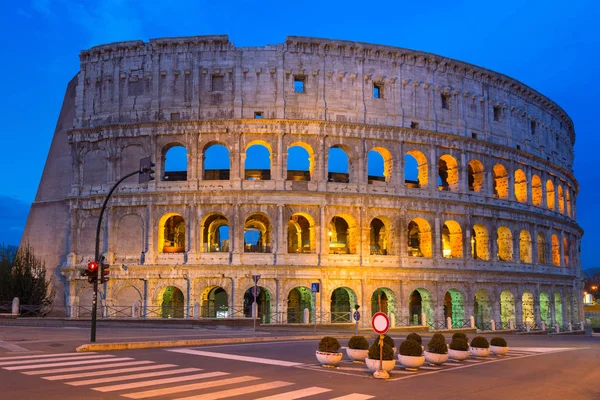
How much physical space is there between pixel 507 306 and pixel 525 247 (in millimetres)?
5593

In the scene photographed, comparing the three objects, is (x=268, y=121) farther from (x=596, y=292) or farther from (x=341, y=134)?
(x=596, y=292)

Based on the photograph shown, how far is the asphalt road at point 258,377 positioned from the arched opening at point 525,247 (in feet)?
94.9

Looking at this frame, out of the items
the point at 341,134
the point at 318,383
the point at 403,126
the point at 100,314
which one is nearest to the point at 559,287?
the point at 403,126

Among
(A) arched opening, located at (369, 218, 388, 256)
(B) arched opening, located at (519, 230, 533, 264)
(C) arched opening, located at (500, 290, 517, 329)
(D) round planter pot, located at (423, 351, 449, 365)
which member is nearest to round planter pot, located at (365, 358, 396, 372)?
(D) round planter pot, located at (423, 351, 449, 365)

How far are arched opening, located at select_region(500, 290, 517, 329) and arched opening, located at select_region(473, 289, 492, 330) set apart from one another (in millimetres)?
2098

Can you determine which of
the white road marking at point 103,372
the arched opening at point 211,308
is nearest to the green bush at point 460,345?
the white road marking at point 103,372

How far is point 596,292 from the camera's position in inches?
5276

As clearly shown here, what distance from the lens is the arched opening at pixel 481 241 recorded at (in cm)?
4644

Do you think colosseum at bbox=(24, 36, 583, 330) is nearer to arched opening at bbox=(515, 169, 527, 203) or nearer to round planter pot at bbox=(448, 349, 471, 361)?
arched opening at bbox=(515, 169, 527, 203)

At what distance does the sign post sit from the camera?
48.7 feet

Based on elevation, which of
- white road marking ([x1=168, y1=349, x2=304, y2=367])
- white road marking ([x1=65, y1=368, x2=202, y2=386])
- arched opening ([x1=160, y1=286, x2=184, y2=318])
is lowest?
white road marking ([x1=168, y1=349, x2=304, y2=367])

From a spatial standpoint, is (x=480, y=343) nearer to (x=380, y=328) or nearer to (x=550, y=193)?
(x=380, y=328)

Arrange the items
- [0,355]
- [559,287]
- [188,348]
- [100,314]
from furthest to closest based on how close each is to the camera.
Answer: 1. [559,287]
2. [100,314]
3. [188,348]
4. [0,355]

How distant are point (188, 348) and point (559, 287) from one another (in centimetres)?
3945
